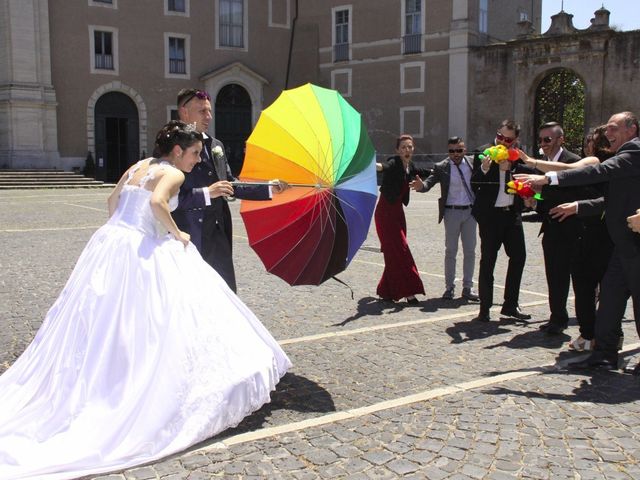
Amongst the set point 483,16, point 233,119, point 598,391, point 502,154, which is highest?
point 483,16

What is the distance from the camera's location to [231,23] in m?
35.3

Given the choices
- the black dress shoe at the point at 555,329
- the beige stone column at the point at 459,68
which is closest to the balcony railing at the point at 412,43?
the beige stone column at the point at 459,68

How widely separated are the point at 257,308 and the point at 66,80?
27.1 meters

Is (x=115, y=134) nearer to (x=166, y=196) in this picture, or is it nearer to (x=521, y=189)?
(x=521, y=189)

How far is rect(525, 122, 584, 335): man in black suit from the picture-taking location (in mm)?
6277

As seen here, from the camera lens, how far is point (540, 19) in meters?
38.9

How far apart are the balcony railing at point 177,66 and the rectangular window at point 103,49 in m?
2.92

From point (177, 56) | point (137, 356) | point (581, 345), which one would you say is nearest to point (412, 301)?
point (581, 345)

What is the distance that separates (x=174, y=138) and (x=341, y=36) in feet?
107

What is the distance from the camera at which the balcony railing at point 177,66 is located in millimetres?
33731

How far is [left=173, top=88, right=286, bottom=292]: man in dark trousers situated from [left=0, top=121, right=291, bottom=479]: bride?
1.51 ft

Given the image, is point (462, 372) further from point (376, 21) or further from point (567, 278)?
point (376, 21)

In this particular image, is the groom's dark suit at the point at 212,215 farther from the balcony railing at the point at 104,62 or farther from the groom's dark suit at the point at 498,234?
the balcony railing at the point at 104,62

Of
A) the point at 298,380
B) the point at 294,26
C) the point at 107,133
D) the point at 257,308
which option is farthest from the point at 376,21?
the point at 298,380
